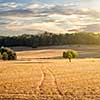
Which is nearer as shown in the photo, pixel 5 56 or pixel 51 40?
pixel 5 56

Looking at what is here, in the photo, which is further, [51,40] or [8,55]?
[51,40]

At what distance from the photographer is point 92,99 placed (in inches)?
1261

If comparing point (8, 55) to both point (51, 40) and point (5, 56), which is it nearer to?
point (5, 56)

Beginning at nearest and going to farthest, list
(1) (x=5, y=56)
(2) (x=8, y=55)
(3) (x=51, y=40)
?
1. (1) (x=5, y=56)
2. (2) (x=8, y=55)
3. (3) (x=51, y=40)

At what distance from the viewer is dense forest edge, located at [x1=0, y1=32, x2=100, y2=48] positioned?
178750 millimetres

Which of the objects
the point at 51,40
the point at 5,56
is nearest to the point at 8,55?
the point at 5,56

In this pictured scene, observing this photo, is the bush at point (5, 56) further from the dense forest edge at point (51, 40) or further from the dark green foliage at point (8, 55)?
the dense forest edge at point (51, 40)

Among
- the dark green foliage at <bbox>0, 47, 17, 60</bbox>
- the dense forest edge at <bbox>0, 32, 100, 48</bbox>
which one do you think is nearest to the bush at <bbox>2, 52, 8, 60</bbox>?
the dark green foliage at <bbox>0, 47, 17, 60</bbox>

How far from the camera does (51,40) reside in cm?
18300

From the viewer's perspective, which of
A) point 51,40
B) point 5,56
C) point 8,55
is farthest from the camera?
point 51,40

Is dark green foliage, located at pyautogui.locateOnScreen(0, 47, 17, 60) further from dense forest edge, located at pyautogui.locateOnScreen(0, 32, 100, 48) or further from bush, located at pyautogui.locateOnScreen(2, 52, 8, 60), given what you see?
dense forest edge, located at pyautogui.locateOnScreen(0, 32, 100, 48)

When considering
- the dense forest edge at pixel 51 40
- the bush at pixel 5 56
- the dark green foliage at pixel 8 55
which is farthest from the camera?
the dense forest edge at pixel 51 40

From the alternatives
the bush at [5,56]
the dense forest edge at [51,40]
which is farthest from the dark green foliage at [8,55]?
the dense forest edge at [51,40]

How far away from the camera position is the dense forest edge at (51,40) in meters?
179
